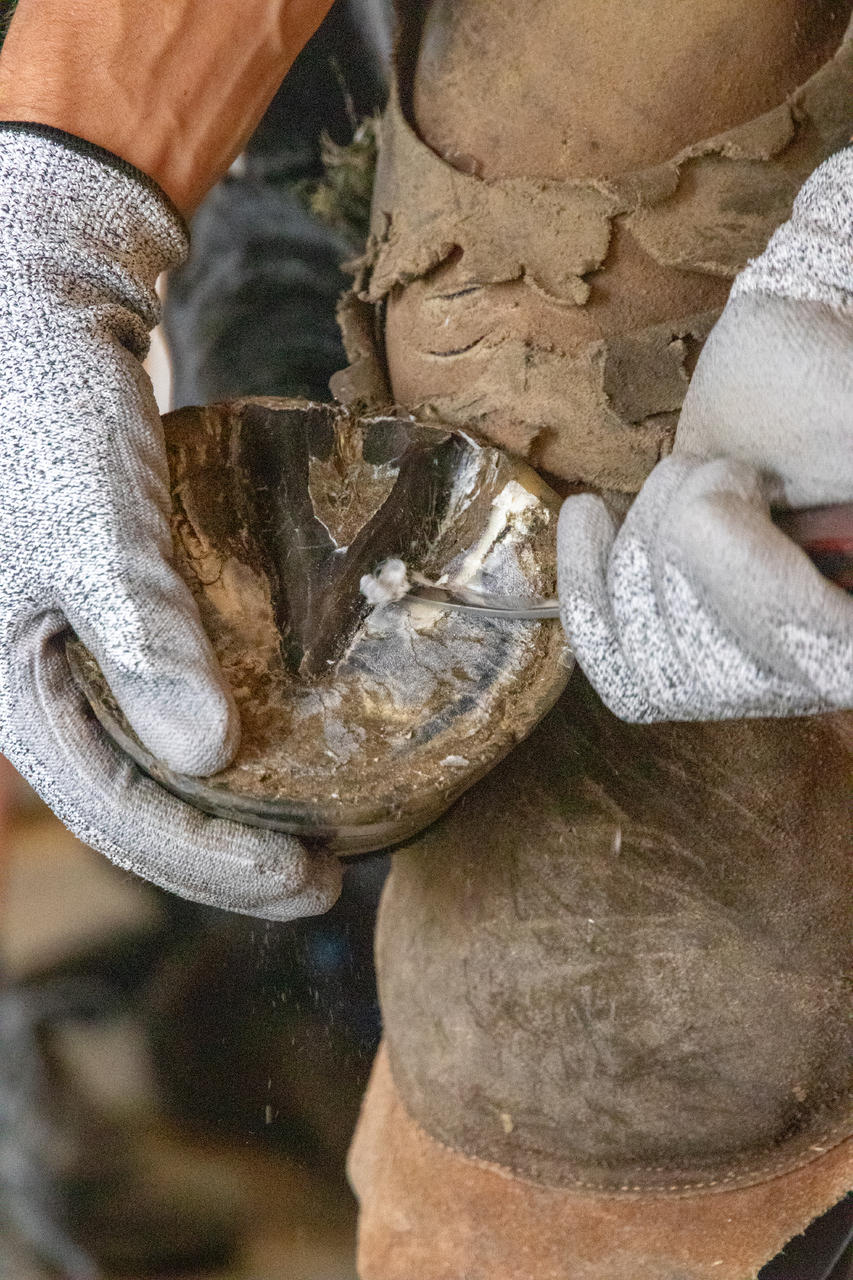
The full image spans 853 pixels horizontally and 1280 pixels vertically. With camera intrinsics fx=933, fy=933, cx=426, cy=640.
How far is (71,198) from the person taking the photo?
1.91 ft

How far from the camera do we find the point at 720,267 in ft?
1.93

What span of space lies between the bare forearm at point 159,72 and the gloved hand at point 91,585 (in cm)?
5

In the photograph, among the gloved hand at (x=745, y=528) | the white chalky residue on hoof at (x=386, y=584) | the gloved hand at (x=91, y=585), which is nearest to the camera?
the gloved hand at (x=745, y=528)

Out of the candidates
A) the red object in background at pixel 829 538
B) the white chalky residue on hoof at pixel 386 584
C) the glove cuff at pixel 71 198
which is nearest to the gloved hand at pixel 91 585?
the glove cuff at pixel 71 198

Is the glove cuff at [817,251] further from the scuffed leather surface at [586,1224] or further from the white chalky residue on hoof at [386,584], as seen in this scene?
the scuffed leather surface at [586,1224]

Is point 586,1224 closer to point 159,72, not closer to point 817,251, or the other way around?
point 817,251

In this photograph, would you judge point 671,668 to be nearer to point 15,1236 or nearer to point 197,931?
point 197,931

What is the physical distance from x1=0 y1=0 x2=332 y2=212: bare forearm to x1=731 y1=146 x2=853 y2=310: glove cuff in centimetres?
41

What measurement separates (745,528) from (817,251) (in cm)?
18

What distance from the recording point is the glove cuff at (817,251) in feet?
1.46

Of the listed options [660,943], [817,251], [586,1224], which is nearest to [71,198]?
[817,251]

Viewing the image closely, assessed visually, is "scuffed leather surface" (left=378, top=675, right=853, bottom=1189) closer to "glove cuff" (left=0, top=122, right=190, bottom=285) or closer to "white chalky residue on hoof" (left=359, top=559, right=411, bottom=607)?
"white chalky residue on hoof" (left=359, top=559, right=411, bottom=607)

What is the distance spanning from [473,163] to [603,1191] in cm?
74

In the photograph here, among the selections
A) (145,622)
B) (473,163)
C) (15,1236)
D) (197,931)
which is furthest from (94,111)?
(15,1236)
